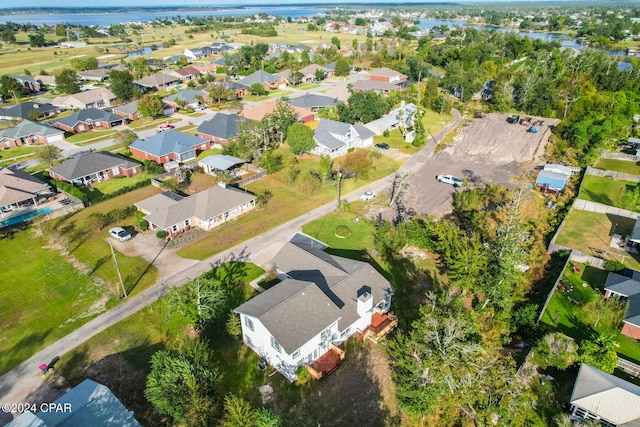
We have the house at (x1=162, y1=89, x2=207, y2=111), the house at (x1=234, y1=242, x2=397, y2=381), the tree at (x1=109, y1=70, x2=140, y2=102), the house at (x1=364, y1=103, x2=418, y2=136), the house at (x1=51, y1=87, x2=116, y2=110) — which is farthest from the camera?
the tree at (x1=109, y1=70, x2=140, y2=102)

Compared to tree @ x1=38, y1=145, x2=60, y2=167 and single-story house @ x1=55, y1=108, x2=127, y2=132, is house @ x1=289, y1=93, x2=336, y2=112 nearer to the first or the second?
single-story house @ x1=55, y1=108, x2=127, y2=132

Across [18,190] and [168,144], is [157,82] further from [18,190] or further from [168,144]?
[18,190]

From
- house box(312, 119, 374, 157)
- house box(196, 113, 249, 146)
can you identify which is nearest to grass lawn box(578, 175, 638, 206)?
house box(312, 119, 374, 157)

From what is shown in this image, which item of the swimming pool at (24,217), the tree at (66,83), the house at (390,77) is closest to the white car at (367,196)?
the swimming pool at (24,217)

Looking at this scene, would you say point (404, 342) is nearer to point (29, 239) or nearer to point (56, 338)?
point (56, 338)

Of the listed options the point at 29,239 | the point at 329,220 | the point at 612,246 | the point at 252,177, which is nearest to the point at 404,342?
the point at 329,220

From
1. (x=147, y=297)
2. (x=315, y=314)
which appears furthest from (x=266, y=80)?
(x=315, y=314)
